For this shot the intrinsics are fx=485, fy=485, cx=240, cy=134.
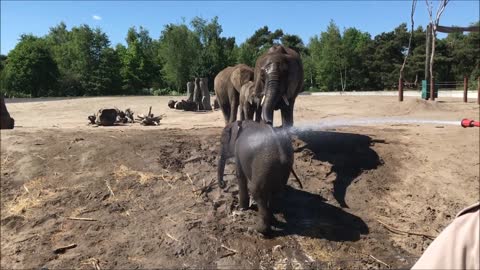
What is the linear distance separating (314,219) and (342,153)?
2.42 meters

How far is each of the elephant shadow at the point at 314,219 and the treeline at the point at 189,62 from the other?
1601 inches

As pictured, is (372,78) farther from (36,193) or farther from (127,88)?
(36,193)

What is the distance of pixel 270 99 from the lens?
325 inches

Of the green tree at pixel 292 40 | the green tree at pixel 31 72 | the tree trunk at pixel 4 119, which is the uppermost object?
the green tree at pixel 292 40

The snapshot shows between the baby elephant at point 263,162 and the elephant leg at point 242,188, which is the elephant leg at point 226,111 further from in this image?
the baby elephant at point 263,162

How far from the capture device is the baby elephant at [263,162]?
6332 mm

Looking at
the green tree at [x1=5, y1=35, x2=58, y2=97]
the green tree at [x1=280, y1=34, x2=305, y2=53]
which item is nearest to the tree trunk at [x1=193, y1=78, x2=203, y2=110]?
the green tree at [x1=5, y1=35, x2=58, y2=97]

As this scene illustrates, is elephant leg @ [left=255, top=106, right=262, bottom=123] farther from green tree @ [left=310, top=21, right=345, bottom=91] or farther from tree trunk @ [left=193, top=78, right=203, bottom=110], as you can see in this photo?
green tree @ [left=310, top=21, right=345, bottom=91]

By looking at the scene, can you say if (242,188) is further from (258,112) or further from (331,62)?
(331,62)

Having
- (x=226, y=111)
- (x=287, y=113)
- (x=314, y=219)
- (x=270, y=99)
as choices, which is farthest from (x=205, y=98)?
(x=314, y=219)

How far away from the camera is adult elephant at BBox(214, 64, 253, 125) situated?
990cm


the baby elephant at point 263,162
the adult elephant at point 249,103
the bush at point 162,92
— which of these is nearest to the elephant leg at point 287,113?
the adult elephant at point 249,103

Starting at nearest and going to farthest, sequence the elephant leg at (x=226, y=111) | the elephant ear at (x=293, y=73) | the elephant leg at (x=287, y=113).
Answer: the elephant ear at (x=293, y=73)
the elephant leg at (x=287, y=113)
the elephant leg at (x=226, y=111)

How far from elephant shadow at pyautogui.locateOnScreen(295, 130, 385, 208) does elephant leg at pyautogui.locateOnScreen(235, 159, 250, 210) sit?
1.75 metres
